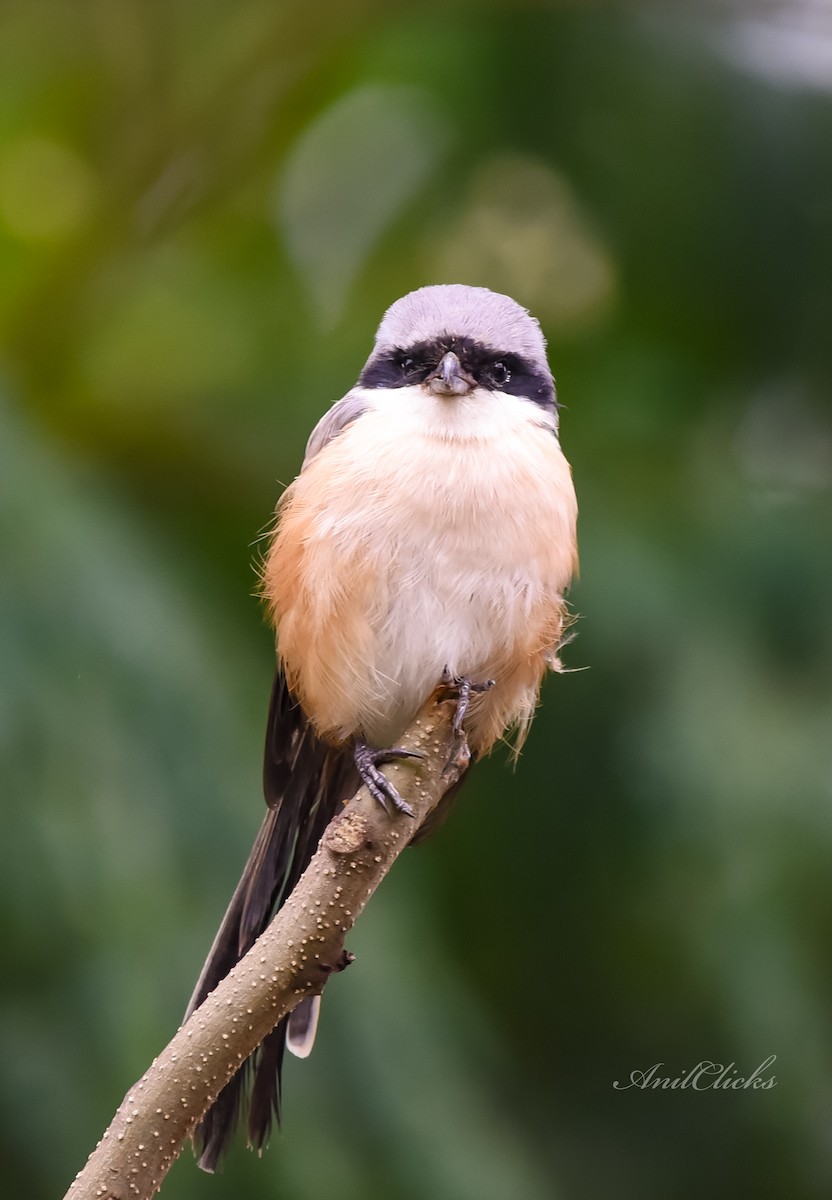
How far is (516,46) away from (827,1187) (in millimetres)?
3328

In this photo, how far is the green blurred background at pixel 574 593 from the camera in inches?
119

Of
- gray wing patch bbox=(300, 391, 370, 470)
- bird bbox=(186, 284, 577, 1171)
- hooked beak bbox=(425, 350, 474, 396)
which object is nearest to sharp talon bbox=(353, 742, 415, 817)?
bird bbox=(186, 284, 577, 1171)

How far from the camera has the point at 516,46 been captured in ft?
13.3

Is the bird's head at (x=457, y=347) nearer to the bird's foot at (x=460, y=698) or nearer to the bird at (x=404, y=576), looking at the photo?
the bird at (x=404, y=576)

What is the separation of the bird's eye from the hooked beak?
0.34 ft

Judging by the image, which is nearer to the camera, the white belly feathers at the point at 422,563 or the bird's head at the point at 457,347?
the white belly feathers at the point at 422,563

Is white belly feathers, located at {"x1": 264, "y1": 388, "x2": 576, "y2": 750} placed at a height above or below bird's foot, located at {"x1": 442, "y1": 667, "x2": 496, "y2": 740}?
above

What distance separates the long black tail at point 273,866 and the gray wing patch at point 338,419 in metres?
0.50

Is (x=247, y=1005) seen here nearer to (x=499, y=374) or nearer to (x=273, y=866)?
(x=273, y=866)

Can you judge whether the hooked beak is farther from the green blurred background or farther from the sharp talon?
the green blurred background

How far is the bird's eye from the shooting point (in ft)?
8.56

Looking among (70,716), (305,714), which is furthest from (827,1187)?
(70,716)
